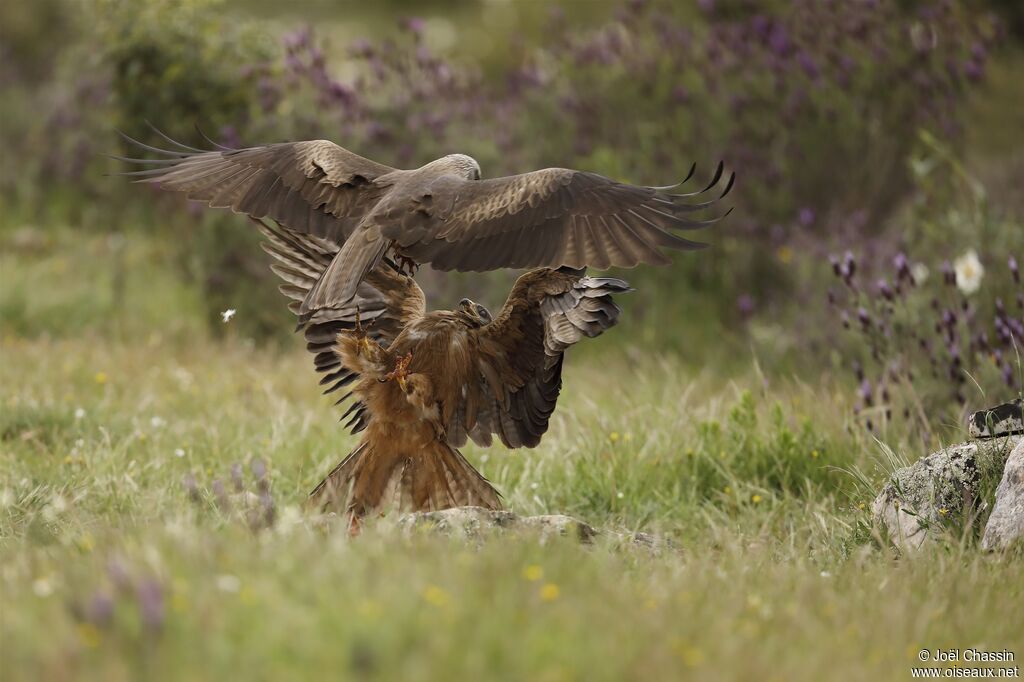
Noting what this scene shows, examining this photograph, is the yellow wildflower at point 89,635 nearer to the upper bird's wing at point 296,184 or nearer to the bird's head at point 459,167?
the upper bird's wing at point 296,184

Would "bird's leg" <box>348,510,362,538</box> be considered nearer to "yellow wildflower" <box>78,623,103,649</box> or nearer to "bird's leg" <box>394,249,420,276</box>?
"bird's leg" <box>394,249,420,276</box>

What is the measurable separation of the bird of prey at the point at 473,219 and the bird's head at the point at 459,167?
12 millimetres

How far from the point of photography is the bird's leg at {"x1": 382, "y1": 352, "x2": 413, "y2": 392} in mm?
4227

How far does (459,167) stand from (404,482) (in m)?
1.16

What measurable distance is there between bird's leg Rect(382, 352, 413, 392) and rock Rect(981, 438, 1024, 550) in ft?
6.48

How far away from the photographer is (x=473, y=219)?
4.07 metres

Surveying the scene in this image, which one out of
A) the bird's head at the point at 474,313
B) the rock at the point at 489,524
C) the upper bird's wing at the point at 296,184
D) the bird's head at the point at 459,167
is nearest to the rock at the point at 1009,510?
the rock at the point at 489,524

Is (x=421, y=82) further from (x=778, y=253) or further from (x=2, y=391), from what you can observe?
(x=2, y=391)

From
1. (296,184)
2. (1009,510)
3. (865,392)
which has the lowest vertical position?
(1009,510)

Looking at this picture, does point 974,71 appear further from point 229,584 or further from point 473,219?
point 229,584

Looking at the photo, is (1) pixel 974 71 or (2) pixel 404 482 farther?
(1) pixel 974 71

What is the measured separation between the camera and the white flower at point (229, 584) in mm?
2626

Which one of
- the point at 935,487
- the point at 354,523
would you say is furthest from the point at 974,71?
the point at 354,523

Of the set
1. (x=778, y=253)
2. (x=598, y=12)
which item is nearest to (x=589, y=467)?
(x=778, y=253)
